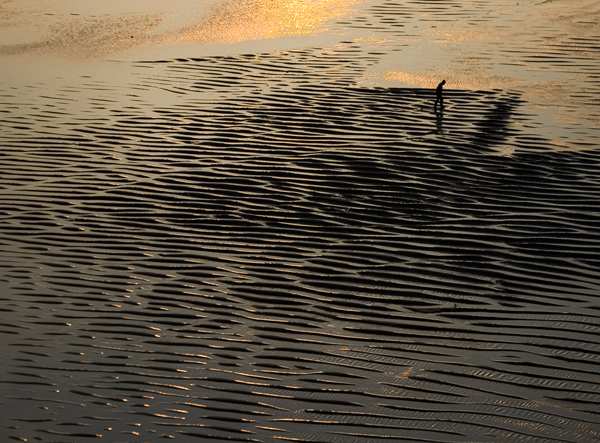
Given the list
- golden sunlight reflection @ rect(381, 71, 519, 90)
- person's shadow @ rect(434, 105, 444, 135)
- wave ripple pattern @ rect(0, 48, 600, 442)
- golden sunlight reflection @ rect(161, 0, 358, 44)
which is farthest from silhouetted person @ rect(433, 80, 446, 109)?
golden sunlight reflection @ rect(161, 0, 358, 44)

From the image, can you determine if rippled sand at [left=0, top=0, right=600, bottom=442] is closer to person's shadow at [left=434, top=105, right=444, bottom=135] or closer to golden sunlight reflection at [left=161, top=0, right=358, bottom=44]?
person's shadow at [left=434, top=105, right=444, bottom=135]

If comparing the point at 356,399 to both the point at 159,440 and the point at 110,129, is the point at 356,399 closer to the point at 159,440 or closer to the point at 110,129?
the point at 159,440

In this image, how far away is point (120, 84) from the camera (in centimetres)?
1273

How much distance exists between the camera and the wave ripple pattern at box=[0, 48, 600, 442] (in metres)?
5.84

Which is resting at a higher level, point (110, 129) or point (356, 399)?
point (110, 129)

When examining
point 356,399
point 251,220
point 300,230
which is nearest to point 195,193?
point 251,220

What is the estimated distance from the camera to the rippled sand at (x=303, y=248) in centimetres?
588

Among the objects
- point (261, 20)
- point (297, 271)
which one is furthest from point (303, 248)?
point (261, 20)

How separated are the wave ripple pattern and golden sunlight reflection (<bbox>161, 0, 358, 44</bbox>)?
330 centimetres

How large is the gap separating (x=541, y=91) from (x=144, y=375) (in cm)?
785

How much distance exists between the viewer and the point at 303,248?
8.08 metres

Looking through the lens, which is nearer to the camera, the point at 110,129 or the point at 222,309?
the point at 222,309

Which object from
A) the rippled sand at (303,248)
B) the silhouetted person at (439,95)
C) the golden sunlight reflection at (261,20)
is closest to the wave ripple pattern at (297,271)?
the rippled sand at (303,248)

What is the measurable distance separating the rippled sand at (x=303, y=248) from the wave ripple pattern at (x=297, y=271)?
1.0 inches
